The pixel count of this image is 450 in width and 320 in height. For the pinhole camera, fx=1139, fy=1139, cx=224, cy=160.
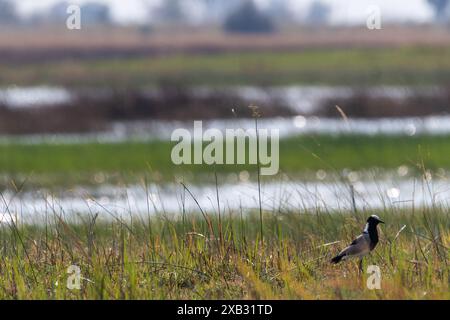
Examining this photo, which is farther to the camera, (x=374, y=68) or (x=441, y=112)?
(x=374, y=68)

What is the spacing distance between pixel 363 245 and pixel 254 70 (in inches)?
1592

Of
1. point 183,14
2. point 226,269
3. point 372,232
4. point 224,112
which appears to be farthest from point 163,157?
point 183,14

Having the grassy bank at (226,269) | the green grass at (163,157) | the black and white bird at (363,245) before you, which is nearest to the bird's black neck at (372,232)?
the black and white bird at (363,245)

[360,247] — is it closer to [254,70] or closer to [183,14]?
[254,70]

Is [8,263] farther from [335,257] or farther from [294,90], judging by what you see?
[294,90]

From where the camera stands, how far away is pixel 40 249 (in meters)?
7.78

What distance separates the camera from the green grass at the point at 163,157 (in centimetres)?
2117

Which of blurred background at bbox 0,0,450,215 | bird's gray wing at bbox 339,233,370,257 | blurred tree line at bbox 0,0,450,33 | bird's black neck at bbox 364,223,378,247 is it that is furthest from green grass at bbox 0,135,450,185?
blurred tree line at bbox 0,0,450,33

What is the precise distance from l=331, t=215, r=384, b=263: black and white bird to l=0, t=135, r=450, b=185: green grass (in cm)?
1300

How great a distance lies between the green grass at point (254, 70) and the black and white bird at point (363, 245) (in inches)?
1294

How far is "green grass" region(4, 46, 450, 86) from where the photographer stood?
43.2 m

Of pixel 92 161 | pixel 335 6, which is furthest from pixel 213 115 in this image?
pixel 335 6

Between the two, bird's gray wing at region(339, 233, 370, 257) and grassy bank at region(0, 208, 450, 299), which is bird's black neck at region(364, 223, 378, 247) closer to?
bird's gray wing at region(339, 233, 370, 257)

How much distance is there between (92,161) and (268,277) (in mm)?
16228
